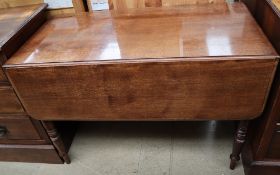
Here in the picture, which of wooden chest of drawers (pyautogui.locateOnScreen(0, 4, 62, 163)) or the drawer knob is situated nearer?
wooden chest of drawers (pyautogui.locateOnScreen(0, 4, 62, 163))

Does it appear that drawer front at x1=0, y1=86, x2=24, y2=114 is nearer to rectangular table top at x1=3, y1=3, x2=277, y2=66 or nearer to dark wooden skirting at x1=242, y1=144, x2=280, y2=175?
rectangular table top at x1=3, y1=3, x2=277, y2=66

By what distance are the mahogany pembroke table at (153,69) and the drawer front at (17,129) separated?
0.16m

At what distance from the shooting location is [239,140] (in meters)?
1.12

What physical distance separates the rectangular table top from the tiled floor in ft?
2.26

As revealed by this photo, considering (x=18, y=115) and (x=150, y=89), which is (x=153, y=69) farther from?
(x=18, y=115)

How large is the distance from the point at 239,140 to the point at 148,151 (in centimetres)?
51

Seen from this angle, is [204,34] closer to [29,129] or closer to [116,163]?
[116,163]

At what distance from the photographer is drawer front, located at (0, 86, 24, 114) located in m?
1.08

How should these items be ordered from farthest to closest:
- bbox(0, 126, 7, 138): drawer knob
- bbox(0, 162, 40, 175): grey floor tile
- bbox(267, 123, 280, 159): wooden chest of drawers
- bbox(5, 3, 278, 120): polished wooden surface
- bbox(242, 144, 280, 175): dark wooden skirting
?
bbox(0, 162, 40, 175): grey floor tile
bbox(0, 126, 7, 138): drawer knob
bbox(242, 144, 280, 175): dark wooden skirting
bbox(267, 123, 280, 159): wooden chest of drawers
bbox(5, 3, 278, 120): polished wooden surface

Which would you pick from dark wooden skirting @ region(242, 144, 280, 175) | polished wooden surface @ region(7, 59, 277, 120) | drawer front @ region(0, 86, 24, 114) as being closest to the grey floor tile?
drawer front @ region(0, 86, 24, 114)

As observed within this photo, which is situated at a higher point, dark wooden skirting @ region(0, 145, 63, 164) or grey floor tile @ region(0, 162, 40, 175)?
dark wooden skirting @ region(0, 145, 63, 164)

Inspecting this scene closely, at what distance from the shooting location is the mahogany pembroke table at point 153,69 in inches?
33.5

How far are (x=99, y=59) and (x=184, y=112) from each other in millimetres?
380

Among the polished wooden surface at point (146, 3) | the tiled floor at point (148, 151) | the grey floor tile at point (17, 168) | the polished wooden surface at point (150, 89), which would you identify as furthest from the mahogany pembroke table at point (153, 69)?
the grey floor tile at point (17, 168)
